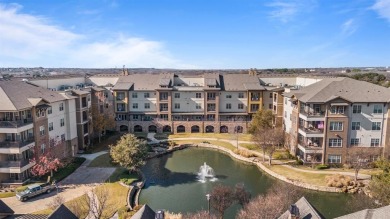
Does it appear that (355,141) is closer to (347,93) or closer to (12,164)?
(347,93)

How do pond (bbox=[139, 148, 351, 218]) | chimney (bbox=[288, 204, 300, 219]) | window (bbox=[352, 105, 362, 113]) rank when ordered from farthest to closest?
window (bbox=[352, 105, 362, 113]) → pond (bbox=[139, 148, 351, 218]) → chimney (bbox=[288, 204, 300, 219])

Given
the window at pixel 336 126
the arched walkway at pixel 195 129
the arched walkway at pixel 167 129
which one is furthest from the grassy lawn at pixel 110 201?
the arched walkway at pixel 195 129

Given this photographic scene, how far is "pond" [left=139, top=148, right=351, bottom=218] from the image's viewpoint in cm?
3228

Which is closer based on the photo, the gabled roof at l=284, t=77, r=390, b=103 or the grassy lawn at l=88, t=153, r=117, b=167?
the gabled roof at l=284, t=77, r=390, b=103

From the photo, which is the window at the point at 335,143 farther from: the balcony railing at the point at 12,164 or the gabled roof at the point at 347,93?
the balcony railing at the point at 12,164

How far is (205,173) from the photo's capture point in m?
42.4

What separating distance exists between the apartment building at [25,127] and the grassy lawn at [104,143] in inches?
276

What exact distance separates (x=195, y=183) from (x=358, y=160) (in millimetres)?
20439

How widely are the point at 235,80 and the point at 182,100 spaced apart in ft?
44.0

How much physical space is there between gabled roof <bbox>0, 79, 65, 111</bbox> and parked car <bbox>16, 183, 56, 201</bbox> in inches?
370

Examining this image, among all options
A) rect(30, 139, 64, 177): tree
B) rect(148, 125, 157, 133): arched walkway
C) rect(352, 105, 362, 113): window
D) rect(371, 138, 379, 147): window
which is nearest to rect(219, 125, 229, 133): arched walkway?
rect(148, 125, 157, 133): arched walkway

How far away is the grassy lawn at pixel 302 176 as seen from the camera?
125 feet

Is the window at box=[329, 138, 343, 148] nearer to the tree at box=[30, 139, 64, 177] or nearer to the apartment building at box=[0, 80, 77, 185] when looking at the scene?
the tree at box=[30, 139, 64, 177]

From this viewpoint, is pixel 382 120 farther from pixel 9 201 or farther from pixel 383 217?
pixel 9 201
